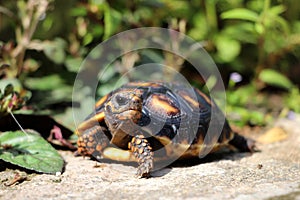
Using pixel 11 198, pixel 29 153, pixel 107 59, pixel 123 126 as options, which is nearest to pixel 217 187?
pixel 123 126

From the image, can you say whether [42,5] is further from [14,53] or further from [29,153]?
[29,153]

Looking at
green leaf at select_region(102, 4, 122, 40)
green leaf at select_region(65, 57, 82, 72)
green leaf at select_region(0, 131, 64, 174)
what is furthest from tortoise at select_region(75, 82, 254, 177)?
green leaf at select_region(65, 57, 82, 72)

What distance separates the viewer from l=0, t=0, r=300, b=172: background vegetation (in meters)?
3.27

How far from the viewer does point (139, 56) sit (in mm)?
3627

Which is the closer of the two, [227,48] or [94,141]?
[94,141]

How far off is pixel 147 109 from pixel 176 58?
55.1 inches

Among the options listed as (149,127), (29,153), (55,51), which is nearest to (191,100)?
(149,127)

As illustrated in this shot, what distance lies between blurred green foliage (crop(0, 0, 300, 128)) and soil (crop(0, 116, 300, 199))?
0.94 m

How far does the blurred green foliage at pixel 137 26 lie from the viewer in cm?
334

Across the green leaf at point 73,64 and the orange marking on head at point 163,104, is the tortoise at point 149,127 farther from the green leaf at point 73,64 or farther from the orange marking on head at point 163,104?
the green leaf at point 73,64

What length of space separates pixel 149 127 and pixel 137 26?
1.34 meters

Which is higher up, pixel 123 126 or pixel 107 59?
pixel 107 59

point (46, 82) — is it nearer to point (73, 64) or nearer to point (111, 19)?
point (73, 64)

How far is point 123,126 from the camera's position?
2348mm
